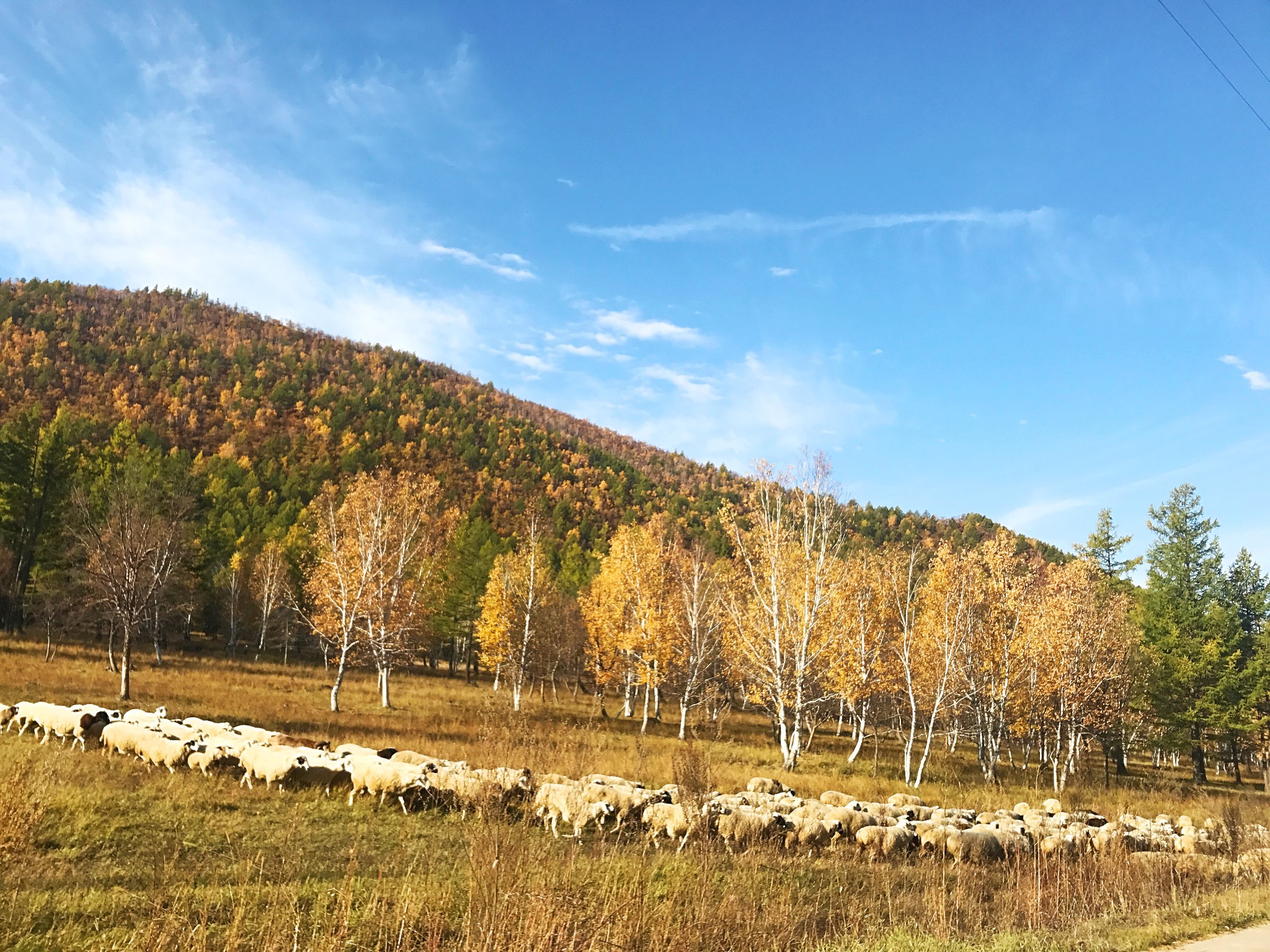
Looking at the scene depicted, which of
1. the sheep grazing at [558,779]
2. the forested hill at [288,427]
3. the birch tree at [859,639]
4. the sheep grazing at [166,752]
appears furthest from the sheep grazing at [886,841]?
the forested hill at [288,427]

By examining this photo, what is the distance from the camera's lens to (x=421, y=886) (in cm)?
707

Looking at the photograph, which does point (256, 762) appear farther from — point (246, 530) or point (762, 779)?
point (246, 530)

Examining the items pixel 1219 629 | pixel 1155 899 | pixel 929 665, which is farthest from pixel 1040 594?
pixel 1155 899

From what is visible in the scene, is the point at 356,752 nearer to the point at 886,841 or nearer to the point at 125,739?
the point at 125,739

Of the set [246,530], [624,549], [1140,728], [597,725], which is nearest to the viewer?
[597,725]

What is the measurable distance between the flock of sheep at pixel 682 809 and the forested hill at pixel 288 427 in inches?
2046

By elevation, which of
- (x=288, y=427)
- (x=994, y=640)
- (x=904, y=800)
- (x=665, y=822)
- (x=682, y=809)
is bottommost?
(x=904, y=800)

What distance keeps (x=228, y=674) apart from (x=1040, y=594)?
41175 mm

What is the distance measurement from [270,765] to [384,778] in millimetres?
2497

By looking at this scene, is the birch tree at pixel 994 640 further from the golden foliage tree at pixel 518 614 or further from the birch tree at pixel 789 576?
the golden foliage tree at pixel 518 614

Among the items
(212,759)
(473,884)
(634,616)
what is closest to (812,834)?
(473,884)

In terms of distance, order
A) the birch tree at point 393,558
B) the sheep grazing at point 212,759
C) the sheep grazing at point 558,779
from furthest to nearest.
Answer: the birch tree at point 393,558 < the sheep grazing at point 212,759 < the sheep grazing at point 558,779

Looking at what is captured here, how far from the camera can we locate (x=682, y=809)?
39.1 ft

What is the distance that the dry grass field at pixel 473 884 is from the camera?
6055 mm
